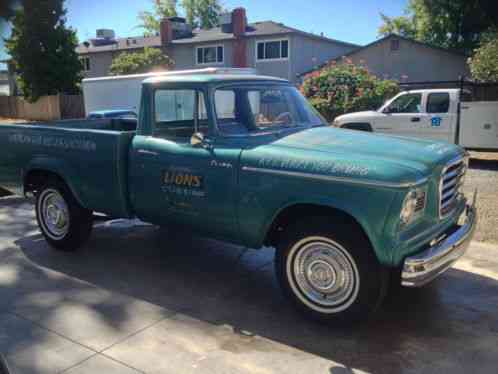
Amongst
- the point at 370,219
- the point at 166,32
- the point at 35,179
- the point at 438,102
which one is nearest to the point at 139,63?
the point at 166,32

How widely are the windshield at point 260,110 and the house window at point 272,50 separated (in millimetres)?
26708

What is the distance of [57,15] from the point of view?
29.5 meters

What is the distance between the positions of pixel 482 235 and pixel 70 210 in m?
5.13

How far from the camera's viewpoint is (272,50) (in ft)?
104

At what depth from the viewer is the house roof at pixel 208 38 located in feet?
103

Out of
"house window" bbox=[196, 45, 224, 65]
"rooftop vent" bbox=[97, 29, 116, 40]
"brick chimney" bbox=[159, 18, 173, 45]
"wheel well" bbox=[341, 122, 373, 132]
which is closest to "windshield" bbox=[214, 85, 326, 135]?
"wheel well" bbox=[341, 122, 373, 132]

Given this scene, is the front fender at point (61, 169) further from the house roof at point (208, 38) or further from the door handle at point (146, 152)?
the house roof at point (208, 38)

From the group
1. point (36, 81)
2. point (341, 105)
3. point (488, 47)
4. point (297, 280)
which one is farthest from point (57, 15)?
point (297, 280)

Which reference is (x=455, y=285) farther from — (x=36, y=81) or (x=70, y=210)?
(x=36, y=81)

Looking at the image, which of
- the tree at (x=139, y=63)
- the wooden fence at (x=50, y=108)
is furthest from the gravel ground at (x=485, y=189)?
the wooden fence at (x=50, y=108)

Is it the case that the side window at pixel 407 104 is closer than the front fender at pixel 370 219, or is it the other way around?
the front fender at pixel 370 219

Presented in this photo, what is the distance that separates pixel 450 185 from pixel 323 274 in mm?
1345

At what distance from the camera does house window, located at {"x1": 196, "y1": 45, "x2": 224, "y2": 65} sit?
33656mm

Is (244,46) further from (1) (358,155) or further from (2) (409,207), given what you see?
(2) (409,207)
